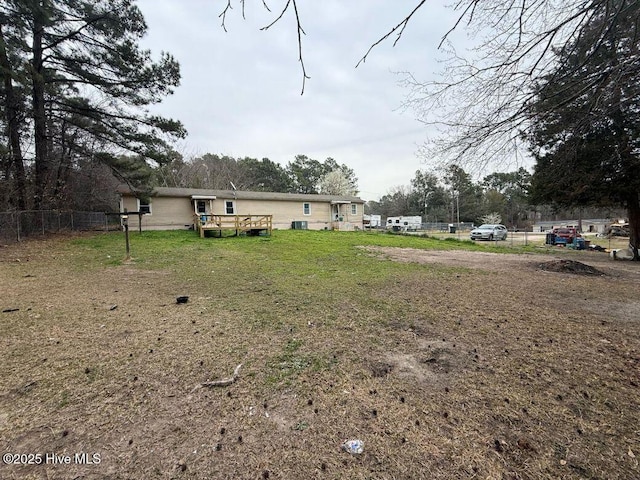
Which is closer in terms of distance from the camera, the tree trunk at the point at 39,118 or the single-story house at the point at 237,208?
the tree trunk at the point at 39,118

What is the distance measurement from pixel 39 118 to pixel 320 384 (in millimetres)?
16432

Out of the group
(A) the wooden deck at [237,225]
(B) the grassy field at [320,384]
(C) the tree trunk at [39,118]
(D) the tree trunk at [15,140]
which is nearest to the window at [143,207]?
(A) the wooden deck at [237,225]

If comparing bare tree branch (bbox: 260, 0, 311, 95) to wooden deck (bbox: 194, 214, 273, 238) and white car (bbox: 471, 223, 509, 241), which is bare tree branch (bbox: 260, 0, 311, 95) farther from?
white car (bbox: 471, 223, 509, 241)

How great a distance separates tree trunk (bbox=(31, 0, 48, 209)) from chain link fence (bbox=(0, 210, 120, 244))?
83 centimetres

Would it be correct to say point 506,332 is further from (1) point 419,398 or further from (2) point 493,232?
(2) point 493,232

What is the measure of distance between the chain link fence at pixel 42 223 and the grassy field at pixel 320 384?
25.7ft

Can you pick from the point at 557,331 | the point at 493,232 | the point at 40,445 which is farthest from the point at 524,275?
the point at 493,232

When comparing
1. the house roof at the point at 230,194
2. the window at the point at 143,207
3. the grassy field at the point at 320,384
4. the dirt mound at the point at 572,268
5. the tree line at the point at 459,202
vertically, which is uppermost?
the tree line at the point at 459,202

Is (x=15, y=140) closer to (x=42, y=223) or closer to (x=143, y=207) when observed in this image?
(x=42, y=223)

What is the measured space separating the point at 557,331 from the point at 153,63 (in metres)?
15.8

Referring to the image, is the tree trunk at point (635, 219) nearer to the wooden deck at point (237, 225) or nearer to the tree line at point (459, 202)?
the wooden deck at point (237, 225)

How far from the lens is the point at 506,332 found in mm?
3492

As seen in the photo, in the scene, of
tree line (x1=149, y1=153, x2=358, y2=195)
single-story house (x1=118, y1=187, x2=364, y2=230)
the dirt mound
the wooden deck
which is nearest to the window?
single-story house (x1=118, y1=187, x2=364, y2=230)

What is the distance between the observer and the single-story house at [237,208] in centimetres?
1773
